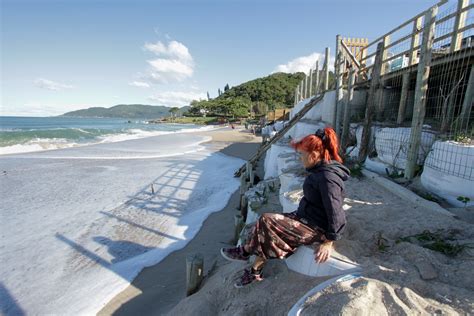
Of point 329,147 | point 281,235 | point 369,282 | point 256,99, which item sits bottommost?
point 369,282

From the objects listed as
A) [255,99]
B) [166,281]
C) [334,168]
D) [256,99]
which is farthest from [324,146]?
[255,99]

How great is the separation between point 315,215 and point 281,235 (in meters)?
0.39

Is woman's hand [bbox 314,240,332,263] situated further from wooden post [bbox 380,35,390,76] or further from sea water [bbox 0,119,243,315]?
wooden post [bbox 380,35,390,76]

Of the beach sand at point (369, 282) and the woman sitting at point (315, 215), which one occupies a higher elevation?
the woman sitting at point (315, 215)

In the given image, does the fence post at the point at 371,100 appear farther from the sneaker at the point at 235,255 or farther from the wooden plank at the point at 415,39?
the sneaker at the point at 235,255

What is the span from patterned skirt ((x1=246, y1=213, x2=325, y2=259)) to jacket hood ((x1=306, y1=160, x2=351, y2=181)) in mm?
554

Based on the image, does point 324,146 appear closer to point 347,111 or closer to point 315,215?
point 315,215

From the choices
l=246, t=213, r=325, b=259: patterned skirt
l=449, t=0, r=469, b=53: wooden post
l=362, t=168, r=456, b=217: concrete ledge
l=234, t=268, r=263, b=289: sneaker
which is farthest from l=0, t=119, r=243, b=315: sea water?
l=449, t=0, r=469, b=53: wooden post

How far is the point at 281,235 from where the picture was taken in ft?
8.24

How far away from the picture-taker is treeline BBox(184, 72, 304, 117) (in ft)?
230

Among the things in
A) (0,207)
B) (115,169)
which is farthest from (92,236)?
(115,169)

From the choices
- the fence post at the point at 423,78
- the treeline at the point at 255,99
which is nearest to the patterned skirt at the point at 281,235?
the fence post at the point at 423,78

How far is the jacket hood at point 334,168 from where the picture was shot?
2321 millimetres

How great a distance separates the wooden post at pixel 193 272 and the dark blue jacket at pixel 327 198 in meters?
2.07
